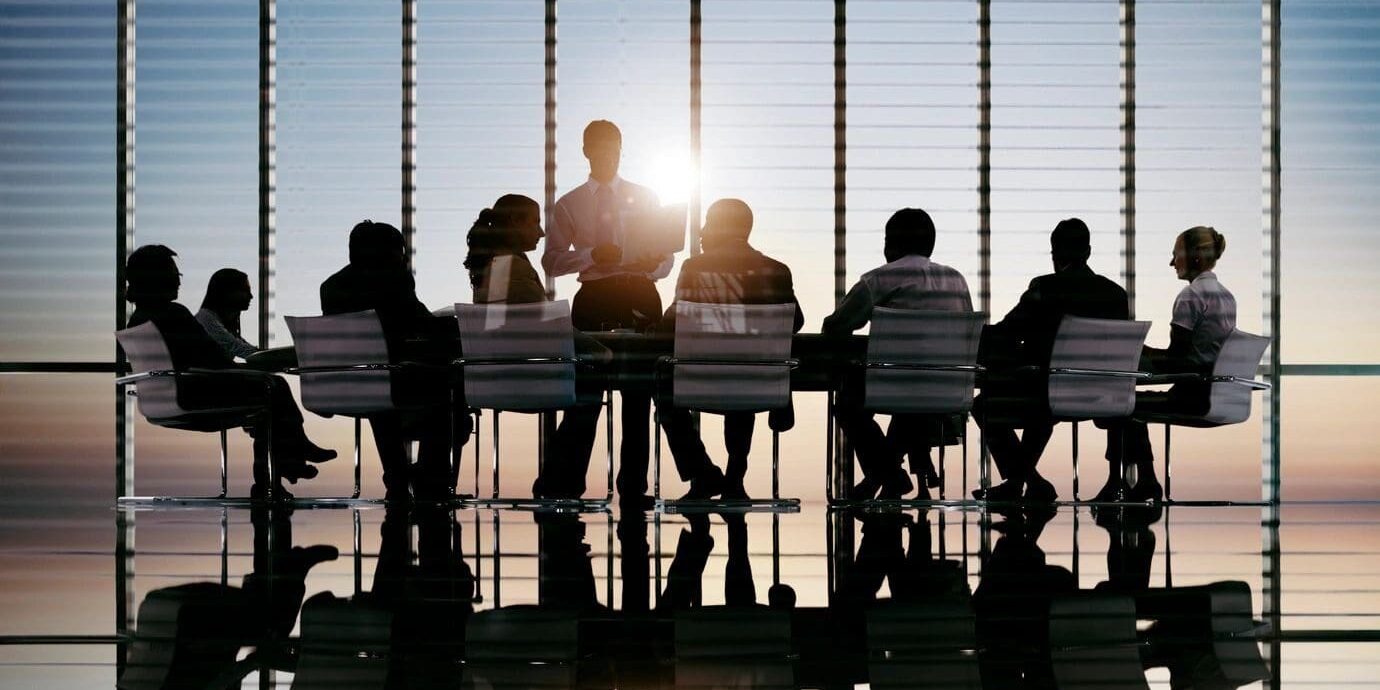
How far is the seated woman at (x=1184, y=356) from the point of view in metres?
4.88

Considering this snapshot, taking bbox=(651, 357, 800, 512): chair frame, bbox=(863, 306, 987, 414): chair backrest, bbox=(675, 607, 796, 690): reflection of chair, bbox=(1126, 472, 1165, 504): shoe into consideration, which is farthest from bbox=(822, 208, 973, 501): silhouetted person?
bbox=(675, 607, 796, 690): reflection of chair

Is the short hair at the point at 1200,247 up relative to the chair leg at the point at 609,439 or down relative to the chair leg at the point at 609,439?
up

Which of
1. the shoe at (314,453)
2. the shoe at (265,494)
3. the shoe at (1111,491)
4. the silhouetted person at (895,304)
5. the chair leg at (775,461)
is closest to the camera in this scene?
the chair leg at (775,461)

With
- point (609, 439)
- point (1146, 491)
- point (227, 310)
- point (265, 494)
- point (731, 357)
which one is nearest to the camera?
point (731, 357)

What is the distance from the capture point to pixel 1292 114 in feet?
20.1

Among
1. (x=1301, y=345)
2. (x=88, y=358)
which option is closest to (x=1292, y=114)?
(x=1301, y=345)

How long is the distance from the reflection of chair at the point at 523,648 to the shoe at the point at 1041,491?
117 inches

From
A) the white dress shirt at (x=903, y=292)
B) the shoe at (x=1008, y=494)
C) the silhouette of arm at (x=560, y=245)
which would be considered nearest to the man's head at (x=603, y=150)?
the silhouette of arm at (x=560, y=245)

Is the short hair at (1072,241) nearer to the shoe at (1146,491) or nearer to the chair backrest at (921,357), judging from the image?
the chair backrest at (921,357)

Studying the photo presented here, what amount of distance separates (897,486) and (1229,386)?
46.4 inches

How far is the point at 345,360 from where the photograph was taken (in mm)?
4480


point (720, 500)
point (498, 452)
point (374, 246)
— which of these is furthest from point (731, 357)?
point (374, 246)

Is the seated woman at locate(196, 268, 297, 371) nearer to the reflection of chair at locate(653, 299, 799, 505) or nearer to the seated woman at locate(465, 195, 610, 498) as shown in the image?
the seated woman at locate(465, 195, 610, 498)

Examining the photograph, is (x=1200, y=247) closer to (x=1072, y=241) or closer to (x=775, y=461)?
(x=1072, y=241)
